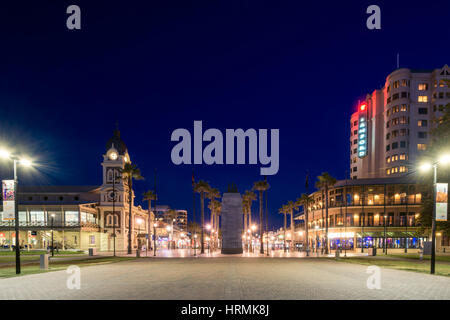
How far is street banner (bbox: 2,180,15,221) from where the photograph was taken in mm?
20000

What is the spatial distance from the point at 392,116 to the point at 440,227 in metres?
73.1

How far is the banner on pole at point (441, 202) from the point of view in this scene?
66.1ft

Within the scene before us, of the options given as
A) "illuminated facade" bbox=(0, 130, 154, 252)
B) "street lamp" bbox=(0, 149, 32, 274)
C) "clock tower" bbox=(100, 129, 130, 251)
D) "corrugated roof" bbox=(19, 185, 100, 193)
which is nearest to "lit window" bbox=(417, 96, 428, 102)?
"illuminated facade" bbox=(0, 130, 154, 252)

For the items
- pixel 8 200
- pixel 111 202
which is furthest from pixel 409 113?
pixel 8 200

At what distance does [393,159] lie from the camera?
93625 millimetres

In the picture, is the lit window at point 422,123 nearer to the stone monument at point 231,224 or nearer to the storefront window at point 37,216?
the stone monument at point 231,224

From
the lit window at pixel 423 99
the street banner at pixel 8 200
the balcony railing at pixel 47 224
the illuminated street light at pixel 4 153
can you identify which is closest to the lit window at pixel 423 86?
the lit window at pixel 423 99

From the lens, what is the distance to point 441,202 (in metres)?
20.4

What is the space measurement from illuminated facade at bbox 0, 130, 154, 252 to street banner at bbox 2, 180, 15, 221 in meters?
37.8

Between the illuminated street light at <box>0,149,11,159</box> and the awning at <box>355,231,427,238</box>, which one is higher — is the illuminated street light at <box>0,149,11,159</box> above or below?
above

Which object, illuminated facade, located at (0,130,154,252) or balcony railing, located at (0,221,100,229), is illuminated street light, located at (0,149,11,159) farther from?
balcony railing, located at (0,221,100,229)

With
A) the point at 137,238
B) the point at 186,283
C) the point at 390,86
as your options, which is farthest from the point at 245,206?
the point at 186,283

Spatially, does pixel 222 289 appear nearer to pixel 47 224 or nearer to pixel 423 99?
pixel 47 224
